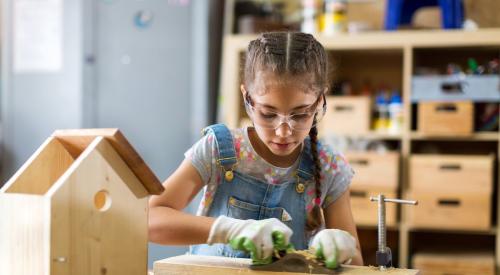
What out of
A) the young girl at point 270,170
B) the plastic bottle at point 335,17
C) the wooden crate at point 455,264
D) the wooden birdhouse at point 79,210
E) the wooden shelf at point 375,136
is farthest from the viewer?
the plastic bottle at point 335,17

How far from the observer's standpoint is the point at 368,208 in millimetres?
3217

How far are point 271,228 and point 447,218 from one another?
2.18 m

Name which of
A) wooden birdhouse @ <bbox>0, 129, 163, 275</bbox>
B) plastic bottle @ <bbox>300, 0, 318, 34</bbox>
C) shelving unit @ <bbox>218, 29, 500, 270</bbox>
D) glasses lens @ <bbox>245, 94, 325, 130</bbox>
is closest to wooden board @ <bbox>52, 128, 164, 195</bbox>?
wooden birdhouse @ <bbox>0, 129, 163, 275</bbox>

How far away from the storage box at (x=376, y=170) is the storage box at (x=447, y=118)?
20 centimetres

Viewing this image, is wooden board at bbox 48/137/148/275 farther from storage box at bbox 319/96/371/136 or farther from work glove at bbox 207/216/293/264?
storage box at bbox 319/96/371/136

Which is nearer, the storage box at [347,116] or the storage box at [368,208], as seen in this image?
the storage box at [368,208]

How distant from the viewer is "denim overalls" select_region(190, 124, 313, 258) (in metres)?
1.57

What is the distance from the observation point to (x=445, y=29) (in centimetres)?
324

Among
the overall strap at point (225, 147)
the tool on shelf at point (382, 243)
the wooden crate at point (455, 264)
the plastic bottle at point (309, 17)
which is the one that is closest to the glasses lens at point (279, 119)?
the overall strap at point (225, 147)

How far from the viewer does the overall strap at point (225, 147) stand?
5.09 feet

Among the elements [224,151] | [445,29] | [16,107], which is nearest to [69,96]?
[16,107]

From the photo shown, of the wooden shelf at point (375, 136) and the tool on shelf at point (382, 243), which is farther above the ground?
the wooden shelf at point (375, 136)

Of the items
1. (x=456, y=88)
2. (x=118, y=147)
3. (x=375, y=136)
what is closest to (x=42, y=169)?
(x=118, y=147)

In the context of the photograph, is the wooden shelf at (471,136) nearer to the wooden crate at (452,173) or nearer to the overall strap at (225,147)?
the wooden crate at (452,173)
